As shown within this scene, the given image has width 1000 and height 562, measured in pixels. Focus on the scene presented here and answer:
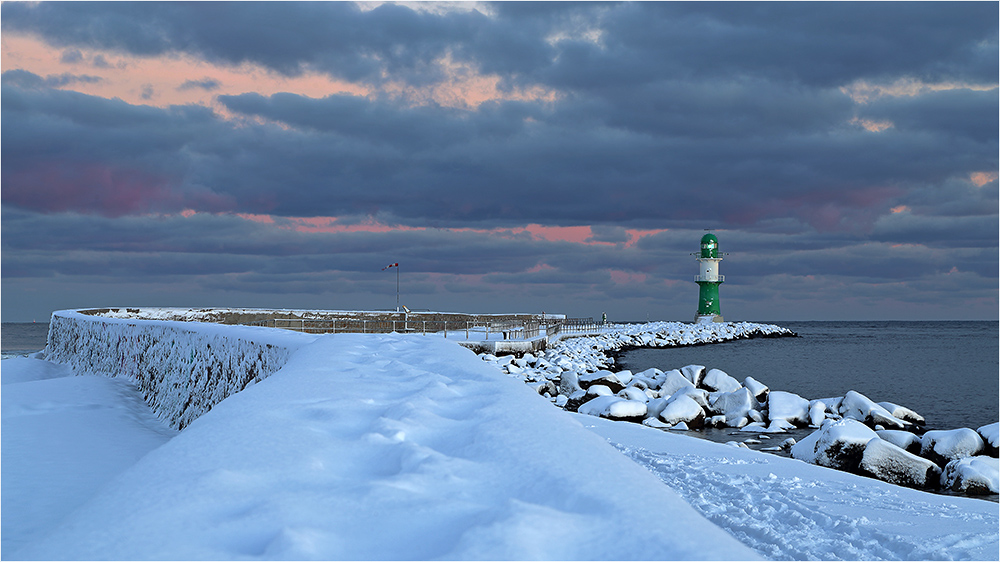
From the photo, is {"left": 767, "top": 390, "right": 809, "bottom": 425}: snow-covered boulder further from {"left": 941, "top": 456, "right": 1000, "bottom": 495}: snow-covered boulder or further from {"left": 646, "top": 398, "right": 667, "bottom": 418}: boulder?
{"left": 941, "top": 456, "right": 1000, "bottom": 495}: snow-covered boulder

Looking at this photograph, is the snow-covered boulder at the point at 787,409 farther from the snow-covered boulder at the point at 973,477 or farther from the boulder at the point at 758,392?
the snow-covered boulder at the point at 973,477

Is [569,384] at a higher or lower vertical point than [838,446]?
lower

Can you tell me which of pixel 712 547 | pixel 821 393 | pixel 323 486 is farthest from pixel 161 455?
pixel 821 393

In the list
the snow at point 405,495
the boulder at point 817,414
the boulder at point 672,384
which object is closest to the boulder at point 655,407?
the boulder at point 672,384

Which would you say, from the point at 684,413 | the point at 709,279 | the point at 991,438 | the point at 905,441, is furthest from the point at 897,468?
the point at 709,279

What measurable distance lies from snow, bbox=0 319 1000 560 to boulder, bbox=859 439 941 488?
221 cm

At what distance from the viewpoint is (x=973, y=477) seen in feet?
25.3

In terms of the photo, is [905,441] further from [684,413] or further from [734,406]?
[734,406]

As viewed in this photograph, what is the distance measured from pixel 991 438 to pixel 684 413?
5029 millimetres

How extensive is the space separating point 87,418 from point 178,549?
23.2 ft

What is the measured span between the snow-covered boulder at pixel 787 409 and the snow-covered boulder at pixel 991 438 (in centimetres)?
371

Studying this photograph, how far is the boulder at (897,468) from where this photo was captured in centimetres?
796

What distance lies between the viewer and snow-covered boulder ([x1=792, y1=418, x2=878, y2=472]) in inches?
328

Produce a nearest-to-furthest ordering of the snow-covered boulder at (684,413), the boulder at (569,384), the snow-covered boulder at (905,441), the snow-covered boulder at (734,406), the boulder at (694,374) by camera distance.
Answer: the snow-covered boulder at (905,441)
the snow-covered boulder at (684,413)
the snow-covered boulder at (734,406)
the boulder at (569,384)
the boulder at (694,374)
